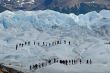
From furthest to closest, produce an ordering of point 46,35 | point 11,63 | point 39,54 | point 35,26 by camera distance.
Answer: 1. point 35,26
2. point 46,35
3. point 39,54
4. point 11,63

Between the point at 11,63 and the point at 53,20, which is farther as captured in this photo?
the point at 53,20

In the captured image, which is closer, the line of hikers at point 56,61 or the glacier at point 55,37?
the line of hikers at point 56,61

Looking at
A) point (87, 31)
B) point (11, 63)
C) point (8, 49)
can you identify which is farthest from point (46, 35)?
point (11, 63)

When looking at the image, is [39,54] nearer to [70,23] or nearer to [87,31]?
[87,31]

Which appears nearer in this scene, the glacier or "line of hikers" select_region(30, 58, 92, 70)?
"line of hikers" select_region(30, 58, 92, 70)

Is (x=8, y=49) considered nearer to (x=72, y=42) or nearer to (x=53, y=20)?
(x=72, y=42)

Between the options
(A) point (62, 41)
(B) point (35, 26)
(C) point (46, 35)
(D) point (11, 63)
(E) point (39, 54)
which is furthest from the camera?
(B) point (35, 26)

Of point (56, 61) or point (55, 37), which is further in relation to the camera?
point (55, 37)
